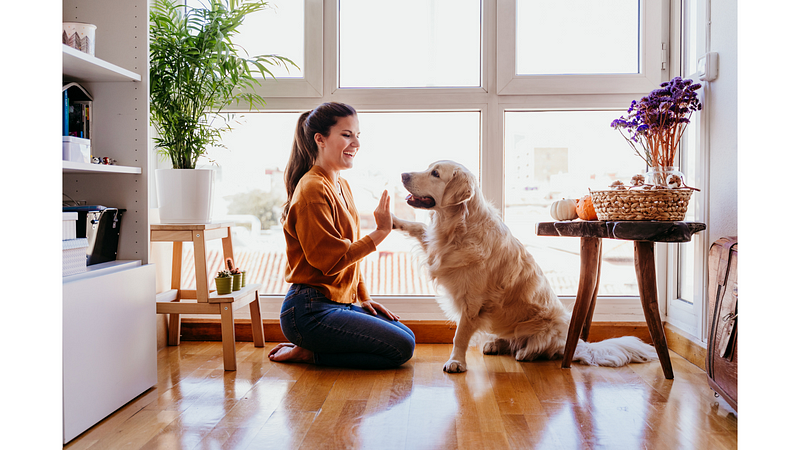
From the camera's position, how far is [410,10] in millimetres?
2787

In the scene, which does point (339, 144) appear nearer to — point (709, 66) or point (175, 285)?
point (175, 285)

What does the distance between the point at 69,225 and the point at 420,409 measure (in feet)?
4.26

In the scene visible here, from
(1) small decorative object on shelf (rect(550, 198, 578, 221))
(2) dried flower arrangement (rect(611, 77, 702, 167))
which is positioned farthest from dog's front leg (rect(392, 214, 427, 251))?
(2) dried flower arrangement (rect(611, 77, 702, 167))

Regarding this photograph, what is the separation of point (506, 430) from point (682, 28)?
2236 millimetres

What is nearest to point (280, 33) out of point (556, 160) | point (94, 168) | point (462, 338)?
point (94, 168)

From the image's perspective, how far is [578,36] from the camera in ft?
9.00

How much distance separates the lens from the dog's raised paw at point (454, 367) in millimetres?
2172

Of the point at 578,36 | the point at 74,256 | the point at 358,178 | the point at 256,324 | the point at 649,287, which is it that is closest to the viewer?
the point at 74,256

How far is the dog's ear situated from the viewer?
85.2 inches

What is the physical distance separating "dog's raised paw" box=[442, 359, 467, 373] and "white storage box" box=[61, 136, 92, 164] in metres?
1.60

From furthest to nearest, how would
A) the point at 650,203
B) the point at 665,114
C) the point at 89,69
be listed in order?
the point at 665,114 → the point at 650,203 → the point at 89,69
